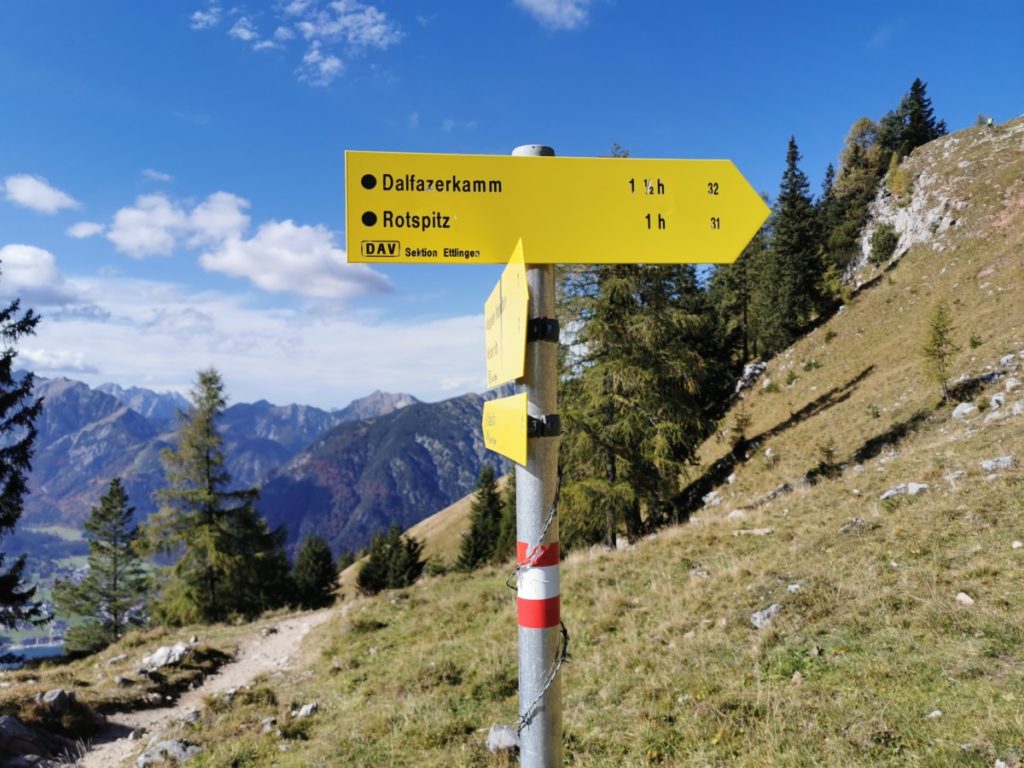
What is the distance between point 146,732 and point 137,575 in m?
39.6

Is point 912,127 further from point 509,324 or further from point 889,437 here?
point 509,324

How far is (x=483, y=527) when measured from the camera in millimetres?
53656

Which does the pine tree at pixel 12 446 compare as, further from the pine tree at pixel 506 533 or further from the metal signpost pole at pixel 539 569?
the pine tree at pixel 506 533

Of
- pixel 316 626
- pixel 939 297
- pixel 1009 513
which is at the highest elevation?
pixel 939 297

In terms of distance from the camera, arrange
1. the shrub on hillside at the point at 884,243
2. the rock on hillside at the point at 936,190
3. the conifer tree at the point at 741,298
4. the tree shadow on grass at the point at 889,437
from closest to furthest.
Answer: the tree shadow on grass at the point at 889,437
the rock on hillside at the point at 936,190
the shrub on hillside at the point at 884,243
the conifer tree at the point at 741,298

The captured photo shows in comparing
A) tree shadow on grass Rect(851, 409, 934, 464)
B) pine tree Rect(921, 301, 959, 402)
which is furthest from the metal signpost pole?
pine tree Rect(921, 301, 959, 402)

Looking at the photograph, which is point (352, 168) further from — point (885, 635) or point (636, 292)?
point (636, 292)

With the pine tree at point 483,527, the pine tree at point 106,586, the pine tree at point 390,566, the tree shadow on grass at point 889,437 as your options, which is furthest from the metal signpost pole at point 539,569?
the pine tree at point 390,566

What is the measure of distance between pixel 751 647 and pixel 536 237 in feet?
17.3

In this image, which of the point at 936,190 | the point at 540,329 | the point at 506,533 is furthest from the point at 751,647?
the point at 936,190

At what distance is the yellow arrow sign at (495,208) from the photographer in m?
2.18

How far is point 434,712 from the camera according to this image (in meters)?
6.30

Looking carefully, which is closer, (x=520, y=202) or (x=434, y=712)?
(x=520, y=202)

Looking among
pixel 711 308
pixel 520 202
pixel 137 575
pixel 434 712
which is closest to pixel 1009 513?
pixel 434 712
